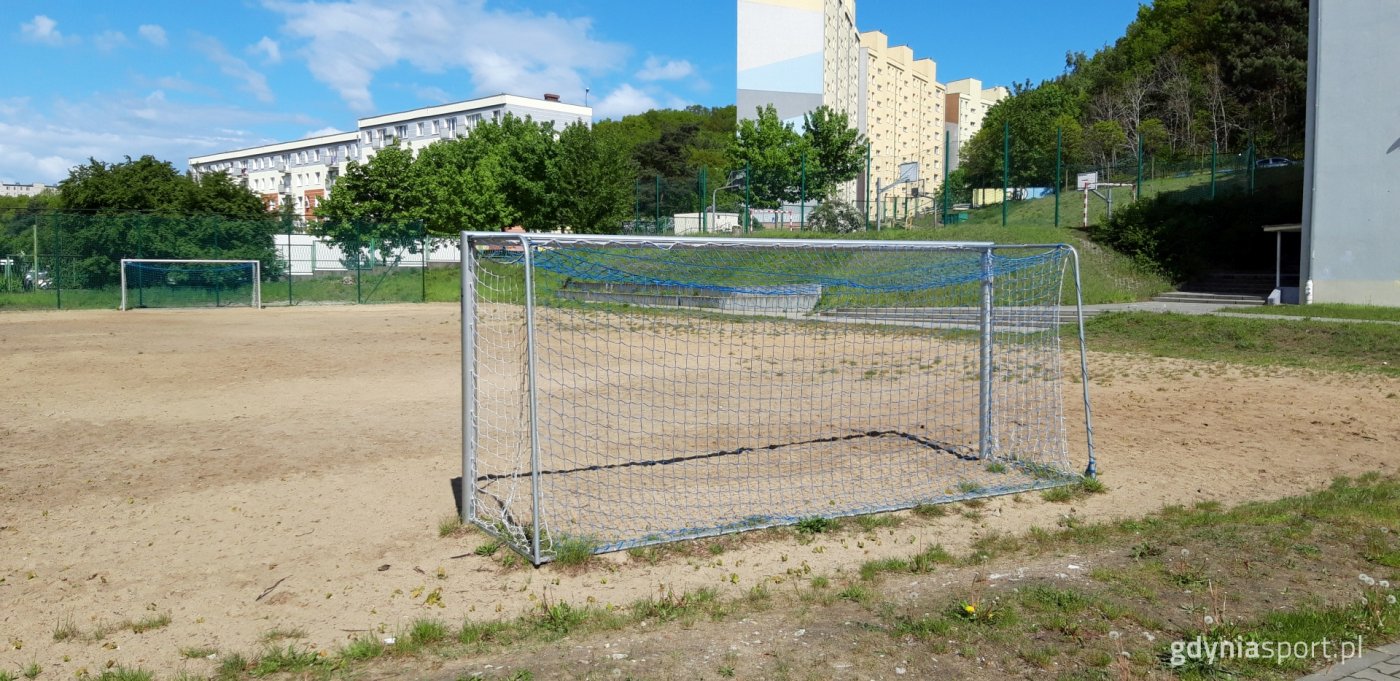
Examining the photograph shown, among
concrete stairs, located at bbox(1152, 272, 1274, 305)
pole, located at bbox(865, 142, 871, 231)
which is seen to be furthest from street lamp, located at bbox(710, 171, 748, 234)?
concrete stairs, located at bbox(1152, 272, 1274, 305)

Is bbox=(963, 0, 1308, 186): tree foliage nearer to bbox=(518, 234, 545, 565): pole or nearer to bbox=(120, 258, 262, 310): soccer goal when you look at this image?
bbox=(120, 258, 262, 310): soccer goal

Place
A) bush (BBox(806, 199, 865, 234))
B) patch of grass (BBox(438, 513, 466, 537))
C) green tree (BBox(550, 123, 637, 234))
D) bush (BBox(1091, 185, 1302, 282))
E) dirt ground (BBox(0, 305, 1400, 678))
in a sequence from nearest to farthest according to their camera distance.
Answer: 1. dirt ground (BBox(0, 305, 1400, 678))
2. patch of grass (BBox(438, 513, 466, 537))
3. bush (BBox(1091, 185, 1302, 282))
4. bush (BBox(806, 199, 865, 234))
5. green tree (BBox(550, 123, 637, 234))

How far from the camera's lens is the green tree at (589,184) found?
36.8 metres

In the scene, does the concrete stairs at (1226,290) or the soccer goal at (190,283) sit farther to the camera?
the soccer goal at (190,283)

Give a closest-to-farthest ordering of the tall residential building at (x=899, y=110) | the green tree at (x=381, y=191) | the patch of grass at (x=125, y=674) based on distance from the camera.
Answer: the patch of grass at (x=125, y=674), the green tree at (x=381, y=191), the tall residential building at (x=899, y=110)

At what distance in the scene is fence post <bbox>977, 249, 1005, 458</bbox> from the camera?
7.59m

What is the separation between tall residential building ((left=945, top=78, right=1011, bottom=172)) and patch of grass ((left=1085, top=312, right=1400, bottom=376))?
91.9 metres

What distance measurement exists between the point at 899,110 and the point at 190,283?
7441 cm

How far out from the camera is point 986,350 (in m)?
7.69

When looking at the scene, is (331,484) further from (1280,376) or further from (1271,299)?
(1271,299)

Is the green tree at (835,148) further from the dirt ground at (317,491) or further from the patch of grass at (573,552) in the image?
the patch of grass at (573,552)

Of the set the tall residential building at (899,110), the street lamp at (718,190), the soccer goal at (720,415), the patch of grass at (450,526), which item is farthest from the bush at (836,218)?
the tall residential building at (899,110)

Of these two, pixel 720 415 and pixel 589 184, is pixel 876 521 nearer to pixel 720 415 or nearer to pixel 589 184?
pixel 720 415

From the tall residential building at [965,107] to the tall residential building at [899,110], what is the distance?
18.5 feet
